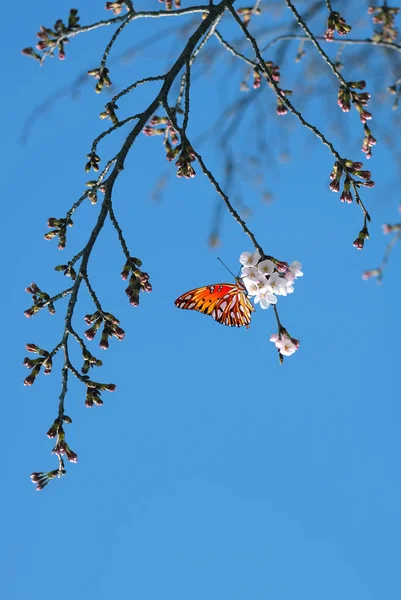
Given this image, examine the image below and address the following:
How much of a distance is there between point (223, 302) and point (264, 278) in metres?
0.23

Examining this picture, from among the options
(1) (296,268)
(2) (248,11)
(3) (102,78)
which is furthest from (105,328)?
(2) (248,11)

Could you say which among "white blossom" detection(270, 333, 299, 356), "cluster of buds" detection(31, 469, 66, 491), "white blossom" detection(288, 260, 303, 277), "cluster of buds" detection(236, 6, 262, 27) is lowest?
"cluster of buds" detection(31, 469, 66, 491)

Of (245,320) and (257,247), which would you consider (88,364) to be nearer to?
(245,320)

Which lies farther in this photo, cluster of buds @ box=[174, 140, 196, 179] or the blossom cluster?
cluster of buds @ box=[174, 140, 196, 179]

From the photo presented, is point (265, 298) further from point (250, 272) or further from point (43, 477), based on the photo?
point (43, 477)

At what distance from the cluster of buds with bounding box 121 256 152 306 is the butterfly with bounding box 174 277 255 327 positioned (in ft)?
0.54

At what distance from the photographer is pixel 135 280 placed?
2.18 metres

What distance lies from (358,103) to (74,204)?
1.21 metres

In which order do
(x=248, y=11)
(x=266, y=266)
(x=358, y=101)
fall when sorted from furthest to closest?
(x=248, y=11) < (x=358, y=101) < (x=266, y=266)

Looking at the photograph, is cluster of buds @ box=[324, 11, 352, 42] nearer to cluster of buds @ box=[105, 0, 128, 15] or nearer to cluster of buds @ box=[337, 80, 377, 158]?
cluster of buds @ box=[337, 80, 377, 158]

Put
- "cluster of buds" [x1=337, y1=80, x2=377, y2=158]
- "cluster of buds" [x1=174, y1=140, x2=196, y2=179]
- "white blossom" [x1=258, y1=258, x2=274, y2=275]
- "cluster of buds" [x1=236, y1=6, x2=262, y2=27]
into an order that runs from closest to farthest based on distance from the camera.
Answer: "white blossom" [x1=258, y1=258, x2=274, y2=275] < "cluster of buds" [x1=174, y1=140, x2=196, y2=179] < "cluster of buds" [x1=337, y1=80, x2=377, y2=158] < "cluster of buds" [x1=236, y1=6, x2=262, y2=27]

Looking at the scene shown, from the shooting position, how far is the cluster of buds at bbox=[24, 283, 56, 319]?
223cm

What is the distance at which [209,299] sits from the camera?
228 cm

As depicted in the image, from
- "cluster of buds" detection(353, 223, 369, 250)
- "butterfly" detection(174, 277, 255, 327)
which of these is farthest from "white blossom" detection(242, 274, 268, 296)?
"cluster of buds" detection(353, 223, 369, 250)
